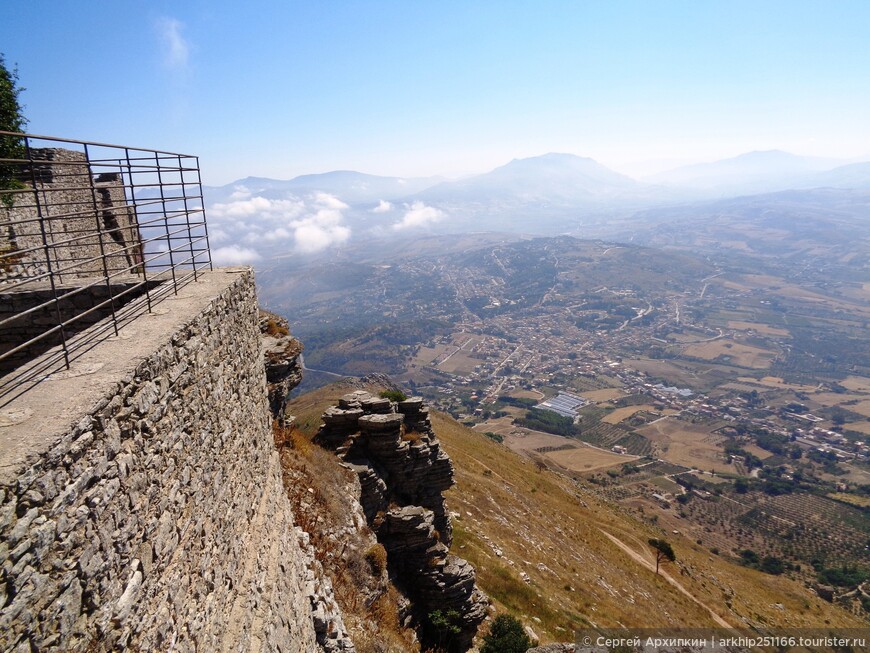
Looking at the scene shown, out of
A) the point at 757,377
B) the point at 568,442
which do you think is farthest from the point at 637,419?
the point at 757,377

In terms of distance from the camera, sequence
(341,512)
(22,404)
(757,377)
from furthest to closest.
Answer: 1. (757,377)
2. (341,512)
3. (22,404)

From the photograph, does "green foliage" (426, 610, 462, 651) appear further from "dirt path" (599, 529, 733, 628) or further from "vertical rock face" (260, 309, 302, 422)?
"dirt path" (599, 529, 733, 628)

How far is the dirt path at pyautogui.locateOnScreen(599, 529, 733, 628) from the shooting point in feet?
103

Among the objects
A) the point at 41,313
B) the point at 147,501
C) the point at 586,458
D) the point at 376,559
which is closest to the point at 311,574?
the point at 376,559

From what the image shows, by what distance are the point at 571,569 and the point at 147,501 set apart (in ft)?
98.1

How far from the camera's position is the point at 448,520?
70.6 ft

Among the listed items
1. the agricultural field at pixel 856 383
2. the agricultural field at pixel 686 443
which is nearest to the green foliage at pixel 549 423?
the agricultural field at pixel 686 443

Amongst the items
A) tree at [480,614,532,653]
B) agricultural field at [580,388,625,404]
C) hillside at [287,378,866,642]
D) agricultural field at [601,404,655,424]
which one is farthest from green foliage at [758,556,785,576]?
agricultural field at [580,388,625,404]

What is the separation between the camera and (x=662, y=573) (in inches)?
1428

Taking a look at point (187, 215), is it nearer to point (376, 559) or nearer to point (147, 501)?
point (147, 501)

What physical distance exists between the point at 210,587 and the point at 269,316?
15335mm

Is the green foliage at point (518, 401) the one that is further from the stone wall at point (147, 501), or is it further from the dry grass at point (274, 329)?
the stone wall at point (147, 501)

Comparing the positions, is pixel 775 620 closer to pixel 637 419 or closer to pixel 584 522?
pixel 584 522

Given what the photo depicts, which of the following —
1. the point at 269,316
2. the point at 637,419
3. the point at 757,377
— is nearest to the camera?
the point at 269,316
